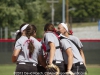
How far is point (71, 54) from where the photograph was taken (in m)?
8.52

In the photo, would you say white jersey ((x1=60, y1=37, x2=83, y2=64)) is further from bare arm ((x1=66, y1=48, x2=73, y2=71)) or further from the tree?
the tree

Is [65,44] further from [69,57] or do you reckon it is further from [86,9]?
[86,9]

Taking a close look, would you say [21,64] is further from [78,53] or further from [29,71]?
[78,53]

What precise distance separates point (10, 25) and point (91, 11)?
48.6m

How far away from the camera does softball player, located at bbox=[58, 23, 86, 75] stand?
8.57 meters

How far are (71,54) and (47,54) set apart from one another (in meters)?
0.50

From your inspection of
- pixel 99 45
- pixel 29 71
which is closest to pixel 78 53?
pixel 29 71

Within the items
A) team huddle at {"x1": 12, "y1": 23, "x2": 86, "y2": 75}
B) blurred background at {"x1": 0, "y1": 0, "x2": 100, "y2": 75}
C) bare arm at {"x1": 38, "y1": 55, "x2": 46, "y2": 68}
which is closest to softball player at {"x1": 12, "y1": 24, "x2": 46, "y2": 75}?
team huddle at {"x1": 12, "y1": 23, "x2": 86, "y2": 75}

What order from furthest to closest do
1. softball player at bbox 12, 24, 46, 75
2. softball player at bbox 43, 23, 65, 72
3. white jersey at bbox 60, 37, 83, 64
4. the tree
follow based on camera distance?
the tree < white jersey at bbox 60, 37, 83, 64 < softball player at bbox 43, 23, 65, 72 < softball player at bbox 12, 24, 46, 75

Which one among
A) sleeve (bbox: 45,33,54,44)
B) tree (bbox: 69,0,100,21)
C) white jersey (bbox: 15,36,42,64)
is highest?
tree (bbox: 69,0,100,21)

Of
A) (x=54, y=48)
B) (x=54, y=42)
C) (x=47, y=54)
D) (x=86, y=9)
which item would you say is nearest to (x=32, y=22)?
(x=86, y=9)

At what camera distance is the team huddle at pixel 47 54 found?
8.36 m

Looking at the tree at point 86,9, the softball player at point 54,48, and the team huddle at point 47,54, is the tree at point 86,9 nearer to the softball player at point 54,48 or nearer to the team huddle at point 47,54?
the team huddle at point 47,54

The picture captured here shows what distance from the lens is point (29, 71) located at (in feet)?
27.5
